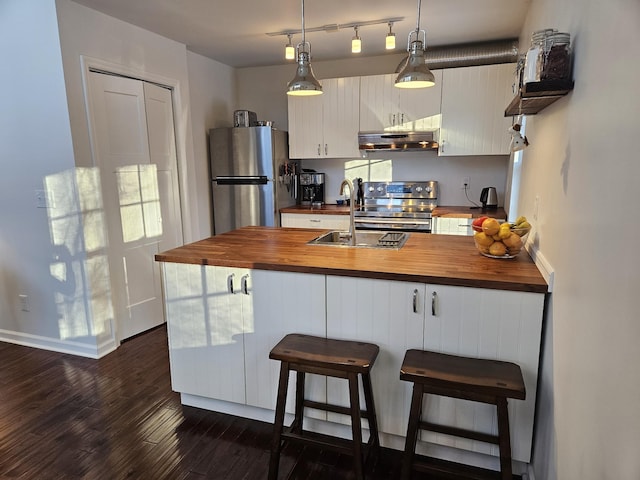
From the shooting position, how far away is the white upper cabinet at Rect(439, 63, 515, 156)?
11.9 feet

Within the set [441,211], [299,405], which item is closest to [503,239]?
[299,405]

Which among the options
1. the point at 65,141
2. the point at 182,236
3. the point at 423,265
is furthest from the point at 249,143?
the point at 423,265

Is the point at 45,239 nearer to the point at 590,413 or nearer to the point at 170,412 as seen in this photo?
the point at 170,412

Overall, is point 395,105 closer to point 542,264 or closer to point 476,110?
point 476,110

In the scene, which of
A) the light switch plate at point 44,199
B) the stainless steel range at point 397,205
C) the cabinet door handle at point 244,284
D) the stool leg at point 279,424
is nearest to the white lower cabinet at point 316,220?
the stainless steel range at point 397,205

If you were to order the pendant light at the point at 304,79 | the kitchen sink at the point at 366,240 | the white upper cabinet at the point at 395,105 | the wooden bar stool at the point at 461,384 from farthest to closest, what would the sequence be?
the white upper cabinet at the point at 395,105 → the kitchen sink at the point at 366,240 → the pendant light at the point at 304,79 → the wooden bar stool at the point at 461,384

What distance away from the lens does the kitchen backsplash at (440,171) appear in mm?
4086

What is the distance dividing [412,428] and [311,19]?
291cm

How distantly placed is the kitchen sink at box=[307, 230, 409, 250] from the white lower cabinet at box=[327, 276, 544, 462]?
0.51 metres

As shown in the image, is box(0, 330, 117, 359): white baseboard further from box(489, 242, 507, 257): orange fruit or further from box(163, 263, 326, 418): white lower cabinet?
box(489, 242, 507, 257): orange fruit

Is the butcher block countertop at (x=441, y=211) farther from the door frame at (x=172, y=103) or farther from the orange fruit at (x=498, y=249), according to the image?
the orange fruit at (x=498, y=249)

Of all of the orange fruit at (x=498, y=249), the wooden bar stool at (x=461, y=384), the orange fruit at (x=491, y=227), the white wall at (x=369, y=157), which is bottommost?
the wooden bar stool at (x=461, y=384)

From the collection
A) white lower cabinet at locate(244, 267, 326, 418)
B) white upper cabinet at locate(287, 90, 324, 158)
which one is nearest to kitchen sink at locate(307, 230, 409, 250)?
white lower cabinet at locate(244, 267, 326, 418)

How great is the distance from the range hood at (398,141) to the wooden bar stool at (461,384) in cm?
268
